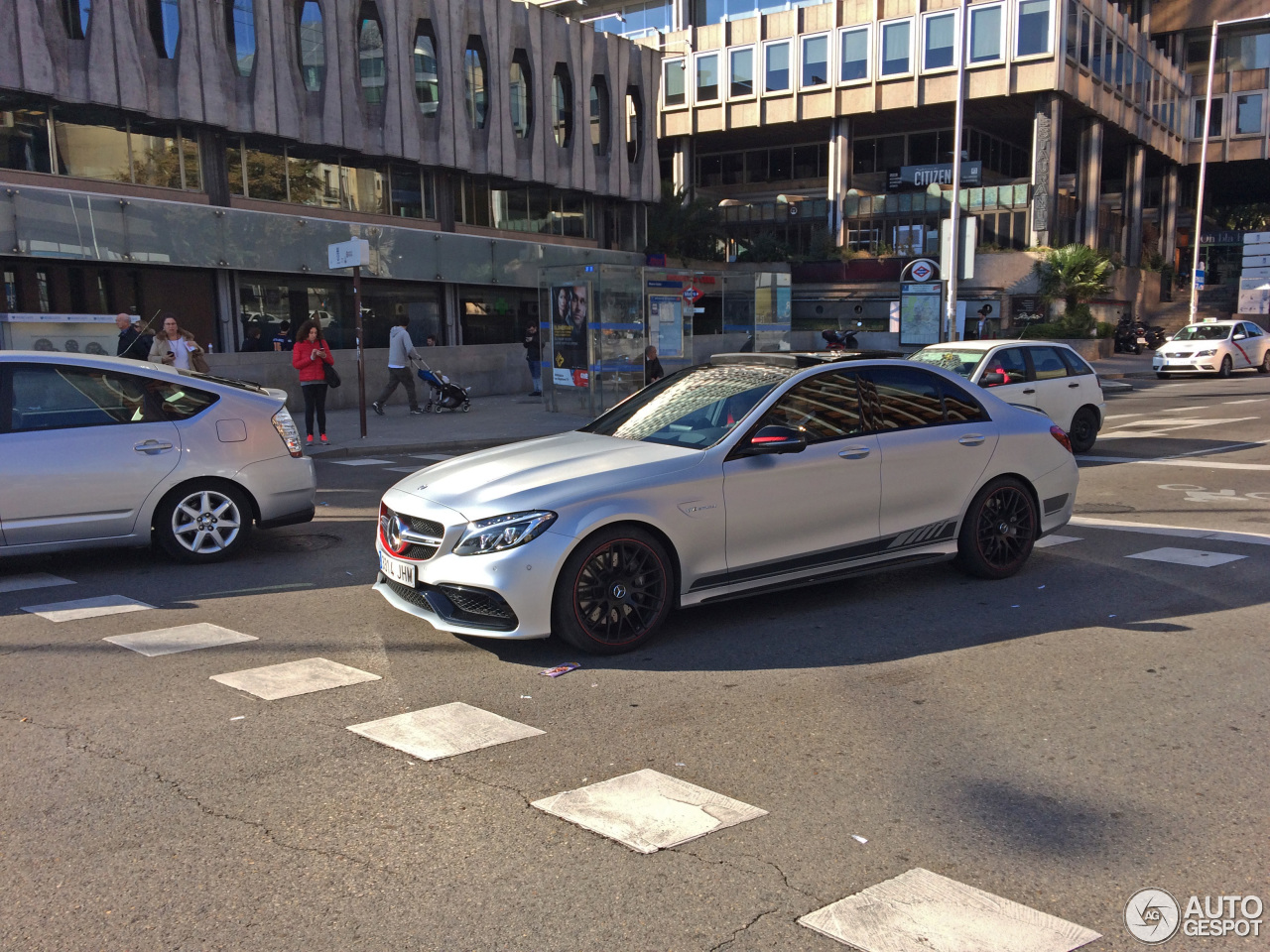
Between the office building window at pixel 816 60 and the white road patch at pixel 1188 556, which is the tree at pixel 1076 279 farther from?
the white road patch at pixel 1188 556

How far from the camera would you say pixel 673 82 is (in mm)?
53031

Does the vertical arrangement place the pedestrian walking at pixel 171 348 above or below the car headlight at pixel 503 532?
above

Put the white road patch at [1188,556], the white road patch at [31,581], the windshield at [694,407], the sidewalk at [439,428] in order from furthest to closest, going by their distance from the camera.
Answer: the sidewalk at [439,428] → the white road patch at [1188,556] → the white road patch at [31,581] → the windshield at [694,407]

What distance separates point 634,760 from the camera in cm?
434

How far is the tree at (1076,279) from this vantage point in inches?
1549

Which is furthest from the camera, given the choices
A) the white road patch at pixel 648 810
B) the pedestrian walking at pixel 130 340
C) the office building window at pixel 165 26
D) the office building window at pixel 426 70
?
the office building window at pixel 426 70

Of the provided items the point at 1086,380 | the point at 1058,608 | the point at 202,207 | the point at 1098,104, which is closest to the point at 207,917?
the point at 1058,608

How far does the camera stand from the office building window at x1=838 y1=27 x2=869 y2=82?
47.0m

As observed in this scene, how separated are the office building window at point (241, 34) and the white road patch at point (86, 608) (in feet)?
71.1

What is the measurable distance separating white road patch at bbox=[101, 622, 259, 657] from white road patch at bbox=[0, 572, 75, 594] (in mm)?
1713

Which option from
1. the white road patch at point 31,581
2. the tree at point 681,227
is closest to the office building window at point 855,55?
the tree at point 681,227

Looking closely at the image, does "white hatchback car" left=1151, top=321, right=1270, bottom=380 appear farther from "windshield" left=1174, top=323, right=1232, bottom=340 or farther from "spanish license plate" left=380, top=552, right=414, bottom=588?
"spanish license plate" left=380, top=552, right=414, bottom=588

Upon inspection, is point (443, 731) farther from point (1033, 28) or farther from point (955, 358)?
point (1033, 28)

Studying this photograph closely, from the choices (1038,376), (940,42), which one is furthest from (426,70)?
(940,42)
